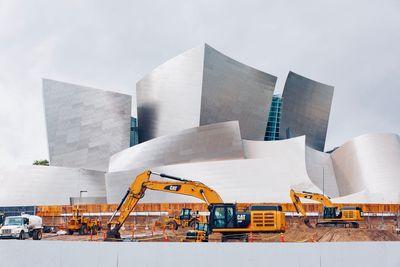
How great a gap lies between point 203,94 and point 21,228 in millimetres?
27513

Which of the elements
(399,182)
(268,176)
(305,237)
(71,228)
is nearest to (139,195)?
(71,228)

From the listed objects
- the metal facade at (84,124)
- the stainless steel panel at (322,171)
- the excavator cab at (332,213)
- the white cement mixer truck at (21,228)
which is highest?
the metal facade at (84,124)

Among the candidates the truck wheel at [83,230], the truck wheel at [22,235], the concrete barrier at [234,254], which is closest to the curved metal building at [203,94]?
the truck wheel at [83,230]

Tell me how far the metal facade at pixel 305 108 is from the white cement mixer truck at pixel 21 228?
126 feet

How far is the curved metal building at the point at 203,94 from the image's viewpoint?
48.6 metres

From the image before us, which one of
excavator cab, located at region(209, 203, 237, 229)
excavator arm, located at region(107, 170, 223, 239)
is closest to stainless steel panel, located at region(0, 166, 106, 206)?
excavator arm, located at region(107, 170, 223, 239)

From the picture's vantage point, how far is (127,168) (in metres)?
47.0

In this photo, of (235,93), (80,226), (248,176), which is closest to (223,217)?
(80,226)

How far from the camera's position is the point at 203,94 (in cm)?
4847

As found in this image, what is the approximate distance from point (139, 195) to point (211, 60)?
2742cm

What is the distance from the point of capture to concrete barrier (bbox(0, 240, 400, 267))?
12.6 meters

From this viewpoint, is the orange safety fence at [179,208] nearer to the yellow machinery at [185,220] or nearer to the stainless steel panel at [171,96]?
the yellow machinery at [185,220]

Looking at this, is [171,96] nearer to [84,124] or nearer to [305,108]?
[84,124]

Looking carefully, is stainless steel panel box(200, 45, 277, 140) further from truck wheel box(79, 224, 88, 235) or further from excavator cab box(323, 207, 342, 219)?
truck wheel box(79, 224, 88, 235)
